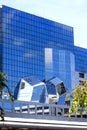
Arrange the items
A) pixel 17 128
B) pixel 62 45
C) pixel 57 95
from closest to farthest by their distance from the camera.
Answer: pixel 17 128 < pixel 57 95 < pixel 62 45

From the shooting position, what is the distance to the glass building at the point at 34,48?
108 metres

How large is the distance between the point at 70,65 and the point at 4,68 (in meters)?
24.5

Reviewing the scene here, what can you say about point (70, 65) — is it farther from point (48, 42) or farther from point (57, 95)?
point (57, 95)

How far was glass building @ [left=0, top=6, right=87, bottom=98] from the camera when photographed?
4247 inches

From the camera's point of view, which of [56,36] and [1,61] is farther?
[56,36]

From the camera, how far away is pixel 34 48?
381ft

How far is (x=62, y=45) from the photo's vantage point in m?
126

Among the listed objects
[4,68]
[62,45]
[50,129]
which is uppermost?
[62,45]

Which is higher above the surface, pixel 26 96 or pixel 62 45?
pixel 62 45

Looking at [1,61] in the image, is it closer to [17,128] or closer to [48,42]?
[48,42]

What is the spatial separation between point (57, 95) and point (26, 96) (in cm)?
890

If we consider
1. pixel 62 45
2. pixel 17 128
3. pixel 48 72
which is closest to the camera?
pixel 17 128

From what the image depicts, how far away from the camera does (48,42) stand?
396 feet

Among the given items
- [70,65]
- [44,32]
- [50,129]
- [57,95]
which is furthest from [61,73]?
[50,129]
